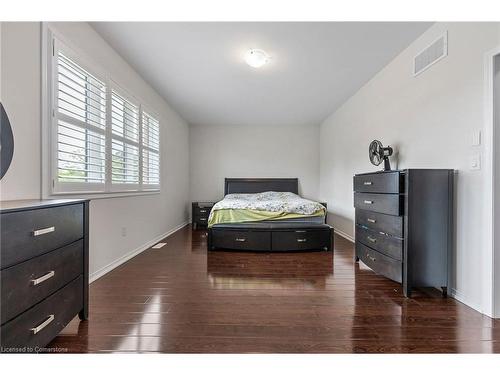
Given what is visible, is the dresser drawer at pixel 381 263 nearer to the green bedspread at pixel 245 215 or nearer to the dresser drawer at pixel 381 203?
the dresser drawer at pixel 381 203

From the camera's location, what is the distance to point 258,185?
18.9ft

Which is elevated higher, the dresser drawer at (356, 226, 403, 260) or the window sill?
the window sill

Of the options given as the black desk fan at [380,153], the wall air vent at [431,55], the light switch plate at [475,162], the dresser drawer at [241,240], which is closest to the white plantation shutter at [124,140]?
the dresser drawer at [241,240]

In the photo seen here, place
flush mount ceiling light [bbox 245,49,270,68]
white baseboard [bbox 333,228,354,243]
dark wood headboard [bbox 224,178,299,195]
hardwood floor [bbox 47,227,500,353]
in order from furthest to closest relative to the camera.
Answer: dark wood headboard [bbox 224,178,299,195] → white baseboard [bbox 333,228,354,243] → flush mount ceiling light [bbox 245,49,270,68] → hardwood floor [bbox 47,227,500,353]

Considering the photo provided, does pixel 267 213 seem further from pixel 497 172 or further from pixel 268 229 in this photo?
pixel 497 172

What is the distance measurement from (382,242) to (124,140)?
119 inches

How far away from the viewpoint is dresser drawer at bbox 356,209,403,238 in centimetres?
208

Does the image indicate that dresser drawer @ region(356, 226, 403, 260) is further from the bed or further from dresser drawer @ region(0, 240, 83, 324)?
dresser drawer @ region(0, 240, 83, 324)

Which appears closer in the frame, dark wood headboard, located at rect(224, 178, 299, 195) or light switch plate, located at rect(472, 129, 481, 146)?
light switch plate, located at rect(472, 129, 481, 146)

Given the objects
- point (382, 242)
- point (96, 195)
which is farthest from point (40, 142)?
point (382, 242)

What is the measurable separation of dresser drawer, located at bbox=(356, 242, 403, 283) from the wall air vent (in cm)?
182

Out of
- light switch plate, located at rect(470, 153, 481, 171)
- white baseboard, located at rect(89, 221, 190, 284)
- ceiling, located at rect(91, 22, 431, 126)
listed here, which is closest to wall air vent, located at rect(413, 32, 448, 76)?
ceiling, located at rect(91, 22, 431, 126)
